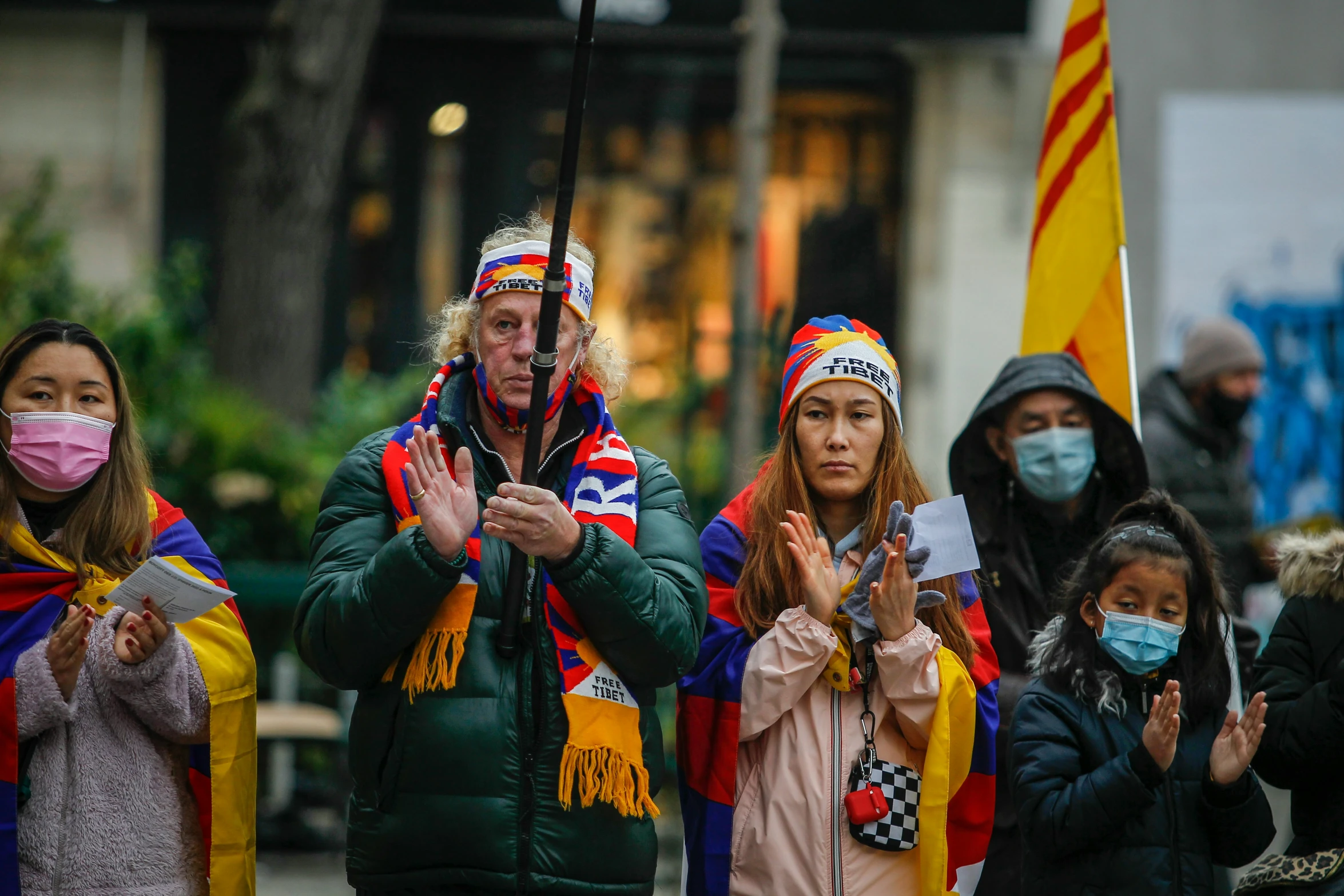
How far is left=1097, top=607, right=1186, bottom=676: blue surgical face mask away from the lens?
3.69 metres

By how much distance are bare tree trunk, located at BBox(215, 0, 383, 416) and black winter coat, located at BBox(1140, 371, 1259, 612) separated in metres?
5.54

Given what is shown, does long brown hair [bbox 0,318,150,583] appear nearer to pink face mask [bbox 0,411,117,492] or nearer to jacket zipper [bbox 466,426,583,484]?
pink face mask [bbox 0,411,117,492]

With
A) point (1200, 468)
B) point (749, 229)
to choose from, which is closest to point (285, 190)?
point (749, 229)

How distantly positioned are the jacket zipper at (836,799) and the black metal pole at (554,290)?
83cm

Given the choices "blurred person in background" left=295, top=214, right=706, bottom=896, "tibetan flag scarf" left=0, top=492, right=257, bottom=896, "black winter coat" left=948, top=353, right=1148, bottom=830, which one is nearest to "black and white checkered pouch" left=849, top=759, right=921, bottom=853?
"blurred person in background" left=295, top=214, right=706, bottom=896

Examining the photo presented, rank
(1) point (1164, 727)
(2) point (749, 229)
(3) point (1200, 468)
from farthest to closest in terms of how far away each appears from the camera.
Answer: (2) point (749, 229) → (3) point (1200, 468) → (1) point (1164, 727)

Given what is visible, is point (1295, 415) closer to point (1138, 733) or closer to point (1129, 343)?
point (1129, 343)

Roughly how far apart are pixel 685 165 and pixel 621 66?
2.86 feet

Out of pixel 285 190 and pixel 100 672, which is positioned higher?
pixel 285 190

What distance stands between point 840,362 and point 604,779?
124cm

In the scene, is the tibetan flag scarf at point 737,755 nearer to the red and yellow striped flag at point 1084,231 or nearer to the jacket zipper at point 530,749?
the jacket zipper at point 530,749

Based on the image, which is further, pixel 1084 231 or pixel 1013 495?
pixel 1084 231

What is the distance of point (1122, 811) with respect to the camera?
11.4 ft

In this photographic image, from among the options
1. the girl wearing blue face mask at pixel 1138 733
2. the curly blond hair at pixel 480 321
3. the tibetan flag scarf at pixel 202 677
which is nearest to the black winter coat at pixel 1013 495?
the girl wearing blue face mask at pixel 1138 733
